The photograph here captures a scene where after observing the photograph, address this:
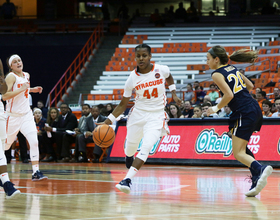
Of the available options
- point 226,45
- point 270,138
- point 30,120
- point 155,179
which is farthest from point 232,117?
point 226,45

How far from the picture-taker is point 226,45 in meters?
25.2

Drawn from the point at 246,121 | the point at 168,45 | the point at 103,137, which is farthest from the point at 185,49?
the point at 246,121

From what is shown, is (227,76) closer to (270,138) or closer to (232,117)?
(232,117)

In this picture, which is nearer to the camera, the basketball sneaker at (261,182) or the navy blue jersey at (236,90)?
the basketball sneaker at (261,182)

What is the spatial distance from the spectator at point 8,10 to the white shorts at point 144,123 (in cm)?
2718

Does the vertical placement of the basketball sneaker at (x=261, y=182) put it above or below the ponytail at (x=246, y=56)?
below

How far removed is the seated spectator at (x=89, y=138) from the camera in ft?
47.7

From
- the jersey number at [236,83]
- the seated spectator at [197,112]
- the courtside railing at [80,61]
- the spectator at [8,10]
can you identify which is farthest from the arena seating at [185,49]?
the jersey number at [236,83]

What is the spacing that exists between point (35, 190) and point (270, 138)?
666 centimetres

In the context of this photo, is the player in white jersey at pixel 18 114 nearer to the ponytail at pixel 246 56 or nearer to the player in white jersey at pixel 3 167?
the player in white jersey at pixel 3 167

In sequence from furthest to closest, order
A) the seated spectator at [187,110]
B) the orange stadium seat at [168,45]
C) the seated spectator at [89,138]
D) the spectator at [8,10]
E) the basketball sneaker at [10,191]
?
the spectator at [8,10] → the orange stadium seat at [168,45] → the seated spectator at [187,110] → the seated spectator at [89,138] → the basketball sneaker at [10,191]

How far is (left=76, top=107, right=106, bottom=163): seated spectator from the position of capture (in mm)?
14524

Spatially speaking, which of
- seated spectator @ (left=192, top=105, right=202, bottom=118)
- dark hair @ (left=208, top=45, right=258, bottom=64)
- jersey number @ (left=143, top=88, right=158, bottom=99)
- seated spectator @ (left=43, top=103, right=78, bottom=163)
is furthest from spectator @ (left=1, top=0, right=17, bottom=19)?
dark hair @ (left=208, top=45, right=258, bottom=64)

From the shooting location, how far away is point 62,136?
15312 millimetres
